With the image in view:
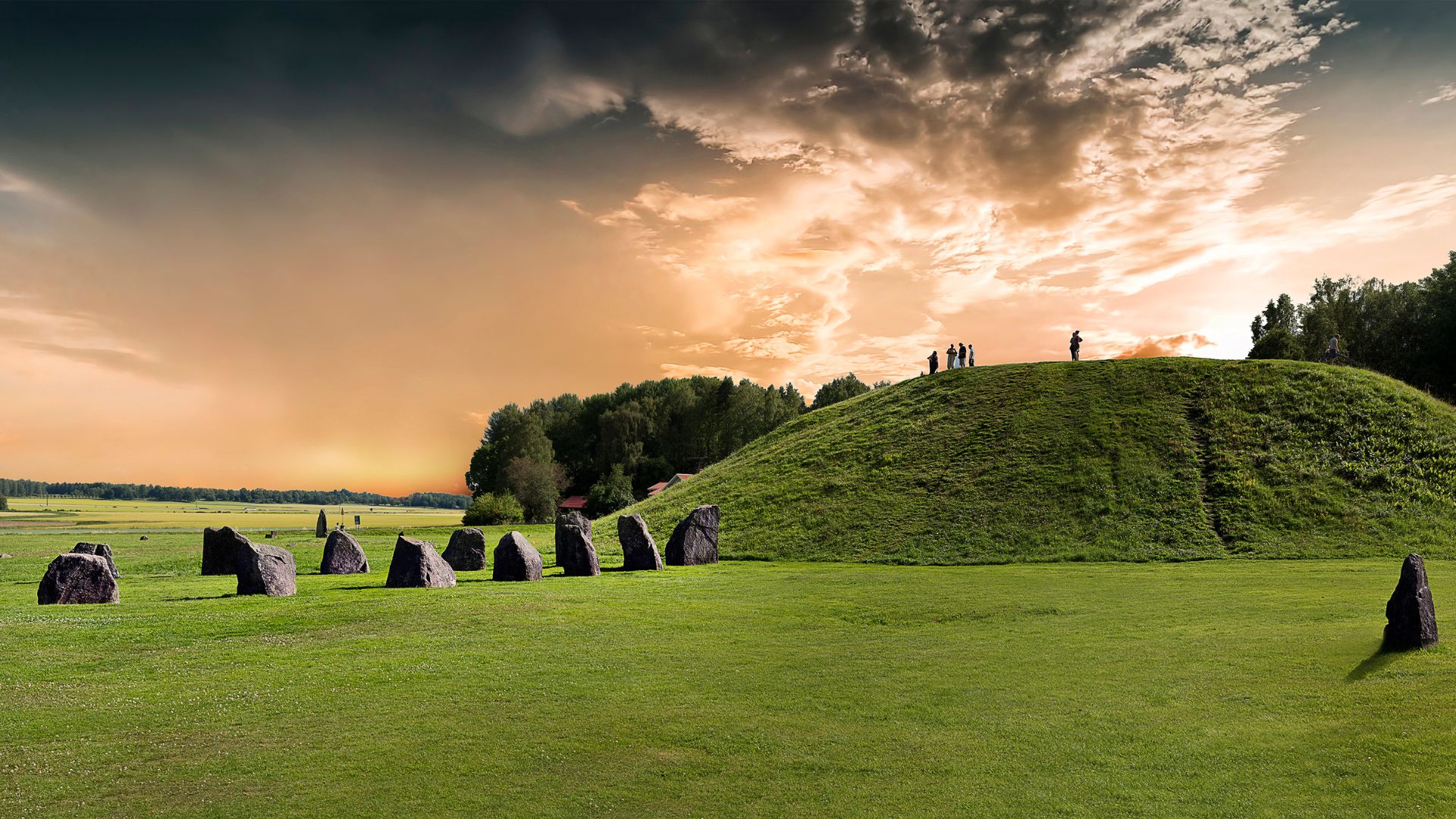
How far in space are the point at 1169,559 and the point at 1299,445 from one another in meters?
17.1

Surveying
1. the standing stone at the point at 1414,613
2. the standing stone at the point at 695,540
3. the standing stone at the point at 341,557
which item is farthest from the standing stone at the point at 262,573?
the standing stone at the point at 1414,613

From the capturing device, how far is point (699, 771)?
9.34 m

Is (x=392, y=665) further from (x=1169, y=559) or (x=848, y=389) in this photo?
(x=848, y=389)

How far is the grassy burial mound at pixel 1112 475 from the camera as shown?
37.5 metres

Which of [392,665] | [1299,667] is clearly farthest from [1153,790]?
[392,665]

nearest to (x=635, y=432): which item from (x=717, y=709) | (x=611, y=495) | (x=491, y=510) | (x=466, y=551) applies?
(x=611, y=495)

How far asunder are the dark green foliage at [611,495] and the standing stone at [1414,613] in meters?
77.2

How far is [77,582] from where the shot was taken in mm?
21766

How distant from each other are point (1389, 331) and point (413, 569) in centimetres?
9855

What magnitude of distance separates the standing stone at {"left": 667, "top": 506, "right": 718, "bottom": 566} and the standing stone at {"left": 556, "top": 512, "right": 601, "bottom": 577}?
5684mm

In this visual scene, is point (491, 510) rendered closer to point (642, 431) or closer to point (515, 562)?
point (642, 431)

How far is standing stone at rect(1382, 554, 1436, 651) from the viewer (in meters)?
14.1

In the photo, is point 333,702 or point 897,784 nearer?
point 897,784

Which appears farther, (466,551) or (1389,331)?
(1389,331)
